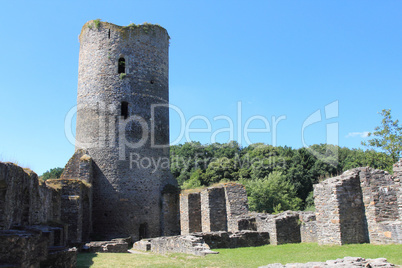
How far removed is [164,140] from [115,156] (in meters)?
3.04

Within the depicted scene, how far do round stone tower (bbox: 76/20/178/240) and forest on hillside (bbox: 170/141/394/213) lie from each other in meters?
14.1

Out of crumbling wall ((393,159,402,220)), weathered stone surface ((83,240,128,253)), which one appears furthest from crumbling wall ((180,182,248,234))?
crumbling wall ((393,159,402,220))

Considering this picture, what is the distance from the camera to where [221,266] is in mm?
7770

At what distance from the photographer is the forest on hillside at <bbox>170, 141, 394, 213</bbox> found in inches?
1353

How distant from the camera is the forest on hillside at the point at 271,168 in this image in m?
34.4

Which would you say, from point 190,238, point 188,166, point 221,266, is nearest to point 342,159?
point 188,166

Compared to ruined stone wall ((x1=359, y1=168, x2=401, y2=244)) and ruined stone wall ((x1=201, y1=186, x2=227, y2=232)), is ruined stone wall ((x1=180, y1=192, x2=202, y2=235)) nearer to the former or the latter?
ruined stone wall ((x1=201, y1=186, x2=227, y2=232))

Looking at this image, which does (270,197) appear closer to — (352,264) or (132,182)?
(132,182)

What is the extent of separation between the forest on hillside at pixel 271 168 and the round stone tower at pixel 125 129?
14.1 meters

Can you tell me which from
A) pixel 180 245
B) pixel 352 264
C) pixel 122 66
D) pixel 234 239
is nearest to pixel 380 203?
pixel 352 264

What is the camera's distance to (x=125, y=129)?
64.3 ft

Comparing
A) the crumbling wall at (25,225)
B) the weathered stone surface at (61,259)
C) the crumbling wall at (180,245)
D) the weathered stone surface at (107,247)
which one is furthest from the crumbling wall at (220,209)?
the weathered stone surface at (61,259)

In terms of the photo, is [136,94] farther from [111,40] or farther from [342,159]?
[342,159]

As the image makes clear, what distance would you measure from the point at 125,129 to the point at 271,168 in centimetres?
2815
